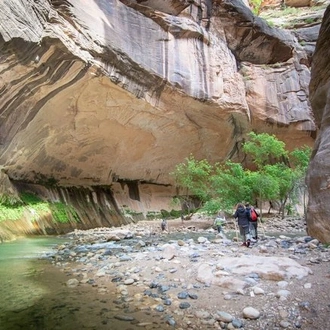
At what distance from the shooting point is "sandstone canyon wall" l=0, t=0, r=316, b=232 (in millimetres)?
11680

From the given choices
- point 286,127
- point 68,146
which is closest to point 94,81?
point 68,146

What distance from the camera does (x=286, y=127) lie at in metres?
22.4

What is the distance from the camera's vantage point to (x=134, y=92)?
602 inches

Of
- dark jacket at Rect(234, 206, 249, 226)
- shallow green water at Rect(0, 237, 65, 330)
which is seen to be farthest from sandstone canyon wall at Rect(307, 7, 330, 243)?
dark jacket at Rect(234, 206, 249, 226)

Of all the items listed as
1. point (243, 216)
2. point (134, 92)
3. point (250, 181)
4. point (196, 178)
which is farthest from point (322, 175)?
point (196, 178)

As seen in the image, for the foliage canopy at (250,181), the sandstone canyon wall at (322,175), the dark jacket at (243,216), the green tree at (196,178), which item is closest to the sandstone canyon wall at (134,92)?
the green tree at (196,178)

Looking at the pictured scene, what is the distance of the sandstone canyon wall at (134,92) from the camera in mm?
11680

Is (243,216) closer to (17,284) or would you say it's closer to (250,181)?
(17,284)

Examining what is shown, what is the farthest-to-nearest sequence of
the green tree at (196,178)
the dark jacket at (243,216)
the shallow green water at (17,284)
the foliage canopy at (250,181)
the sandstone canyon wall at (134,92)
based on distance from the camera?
the green tree at (196,178)
the foliage canopy at (250,181)
the sandstone canyon wall at (134,92)
the dark jacket at (243,216)
the shallow green water at (17,284)

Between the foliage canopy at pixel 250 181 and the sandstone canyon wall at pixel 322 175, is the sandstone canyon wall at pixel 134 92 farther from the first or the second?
the sandstone canyon wall at pixel 322 175

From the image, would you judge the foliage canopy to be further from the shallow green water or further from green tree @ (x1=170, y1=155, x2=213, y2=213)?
the shallow green water

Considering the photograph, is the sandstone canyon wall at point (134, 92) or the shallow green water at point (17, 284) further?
the sandstone canyon wall at point (134, 92)

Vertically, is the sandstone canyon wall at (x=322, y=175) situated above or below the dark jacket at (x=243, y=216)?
above

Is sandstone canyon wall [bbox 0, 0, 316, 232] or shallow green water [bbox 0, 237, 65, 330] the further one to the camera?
sandstone canyon wall [bbox 0, 0, 316, 232]
